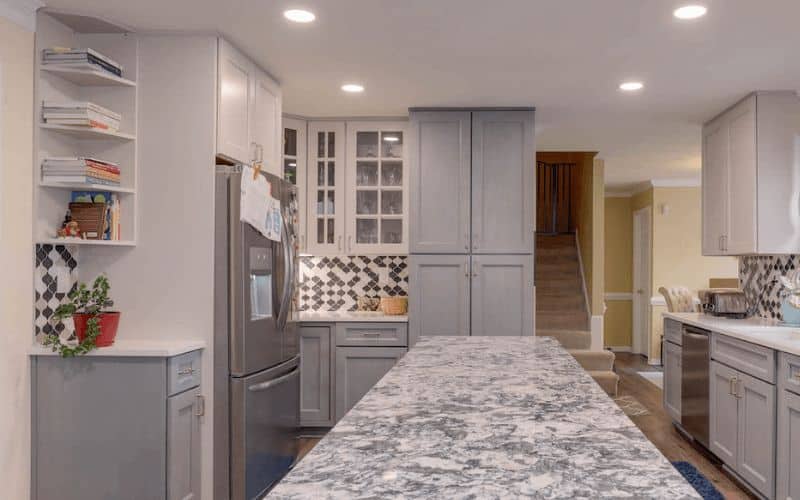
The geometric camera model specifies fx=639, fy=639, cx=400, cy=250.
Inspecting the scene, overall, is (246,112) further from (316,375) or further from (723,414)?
(723,414)

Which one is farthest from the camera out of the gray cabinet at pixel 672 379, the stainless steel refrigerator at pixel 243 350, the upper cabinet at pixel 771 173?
the gray cabinet at pixel 672 379

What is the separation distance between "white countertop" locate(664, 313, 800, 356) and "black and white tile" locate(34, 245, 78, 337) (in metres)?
3.54

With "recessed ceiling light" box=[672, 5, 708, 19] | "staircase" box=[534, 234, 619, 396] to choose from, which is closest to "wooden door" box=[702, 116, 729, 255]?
"staircase" box=[534, 234, 619, 396]

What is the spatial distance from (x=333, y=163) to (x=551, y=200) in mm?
4627

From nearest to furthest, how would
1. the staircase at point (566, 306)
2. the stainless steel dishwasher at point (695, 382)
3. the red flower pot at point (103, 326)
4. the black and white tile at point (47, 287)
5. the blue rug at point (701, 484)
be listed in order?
the blue rug at point (701, 484)
the red flower pot at point (103, 326)
the black and white tile at point (47, 287)
the stainless steel dishwasher at point (695, 382)
the staircase at point (566, 306)

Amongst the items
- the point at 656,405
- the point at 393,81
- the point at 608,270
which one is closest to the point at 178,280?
the point at 393,81

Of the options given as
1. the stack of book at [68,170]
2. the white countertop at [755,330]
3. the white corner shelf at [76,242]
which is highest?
the stack of book at [68,170]

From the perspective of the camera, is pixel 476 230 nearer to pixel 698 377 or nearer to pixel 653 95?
pixel 653 95

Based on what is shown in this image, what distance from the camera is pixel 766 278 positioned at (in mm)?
4801

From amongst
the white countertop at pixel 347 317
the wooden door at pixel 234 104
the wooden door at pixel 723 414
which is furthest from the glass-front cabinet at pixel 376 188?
the wooden door at pixel 723 414

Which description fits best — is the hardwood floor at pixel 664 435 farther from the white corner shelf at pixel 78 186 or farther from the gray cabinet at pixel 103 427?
the white corner shelf at pixel 78 186

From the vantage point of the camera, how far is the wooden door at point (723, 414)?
3785mm

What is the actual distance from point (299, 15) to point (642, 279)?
24.4ft

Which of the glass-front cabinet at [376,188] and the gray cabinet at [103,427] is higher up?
the glass-front cabinet at [376,188]
